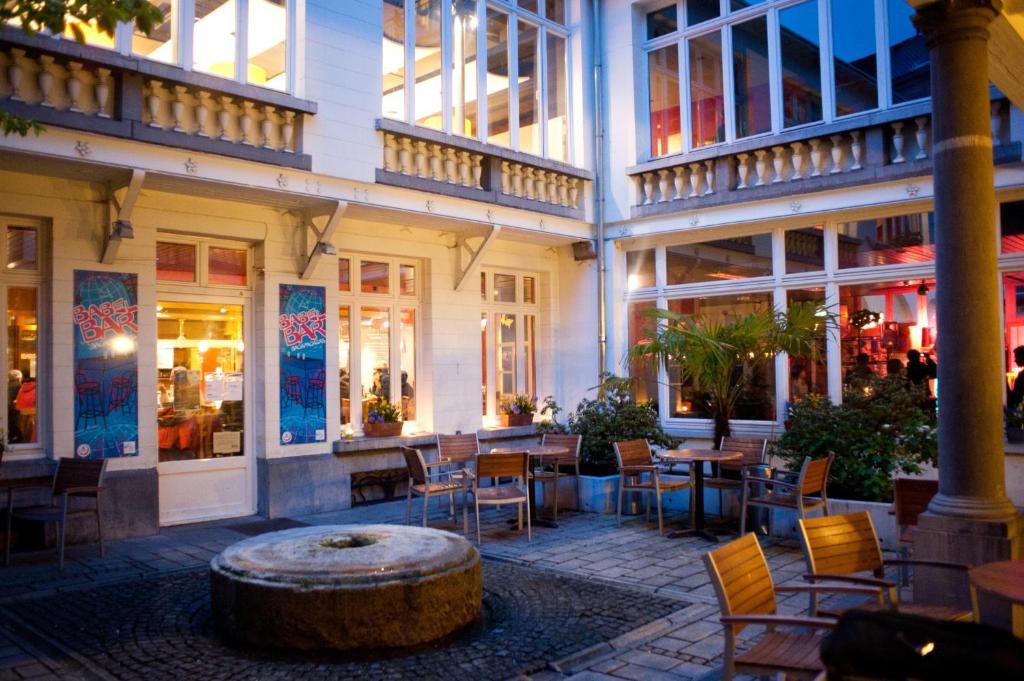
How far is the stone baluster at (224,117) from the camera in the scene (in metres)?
8.66

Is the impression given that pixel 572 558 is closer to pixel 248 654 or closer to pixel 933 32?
pixel 248 654

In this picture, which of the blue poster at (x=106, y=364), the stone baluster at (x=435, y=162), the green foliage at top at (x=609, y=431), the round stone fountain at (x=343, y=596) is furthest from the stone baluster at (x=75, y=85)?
the green foliage at top at (x=609, y=431)

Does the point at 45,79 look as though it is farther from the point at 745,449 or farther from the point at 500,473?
the point at 745,449

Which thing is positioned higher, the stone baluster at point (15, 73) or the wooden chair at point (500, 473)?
the stone baluster at point (15, 73)

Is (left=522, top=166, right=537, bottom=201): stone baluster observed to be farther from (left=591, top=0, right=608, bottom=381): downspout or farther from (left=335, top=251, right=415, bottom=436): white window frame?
(left=335, top=251, right=415, bottom=436): white window frame

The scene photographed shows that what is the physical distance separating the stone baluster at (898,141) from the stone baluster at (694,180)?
2723 millimetres

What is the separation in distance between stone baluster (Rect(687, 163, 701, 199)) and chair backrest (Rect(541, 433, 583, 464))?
4.27 meters

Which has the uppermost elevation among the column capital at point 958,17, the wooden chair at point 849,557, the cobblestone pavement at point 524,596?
the column capital at point 958,17

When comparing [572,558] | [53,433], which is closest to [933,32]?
[572,558]

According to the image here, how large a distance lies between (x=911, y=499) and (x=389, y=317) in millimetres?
7447

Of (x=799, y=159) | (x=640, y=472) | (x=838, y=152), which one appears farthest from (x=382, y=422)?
(x=838, y=152)

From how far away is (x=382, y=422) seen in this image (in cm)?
1102

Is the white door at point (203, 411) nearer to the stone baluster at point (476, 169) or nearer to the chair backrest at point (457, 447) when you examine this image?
the chair backrest at point (457, 447)

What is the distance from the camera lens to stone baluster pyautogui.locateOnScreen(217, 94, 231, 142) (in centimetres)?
866
